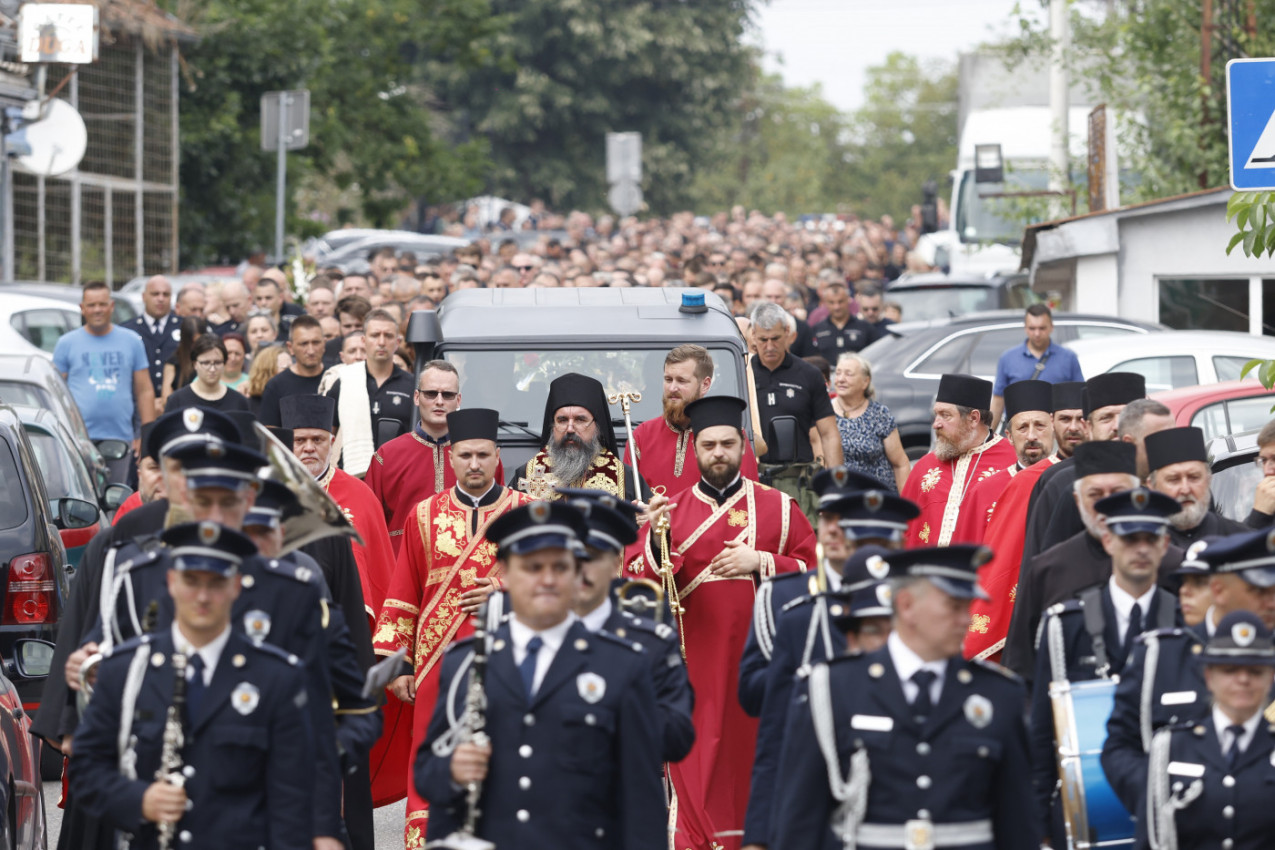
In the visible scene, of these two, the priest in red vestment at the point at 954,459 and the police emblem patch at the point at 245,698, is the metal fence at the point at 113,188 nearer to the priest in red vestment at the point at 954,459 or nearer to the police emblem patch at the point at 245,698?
the priest in red vestment at the point at 954,459

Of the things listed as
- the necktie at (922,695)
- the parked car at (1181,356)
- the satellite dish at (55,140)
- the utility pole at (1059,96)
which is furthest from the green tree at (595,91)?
the necktie at (922,695)

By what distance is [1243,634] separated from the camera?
524 cm

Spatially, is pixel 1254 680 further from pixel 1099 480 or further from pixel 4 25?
pixel 4 25

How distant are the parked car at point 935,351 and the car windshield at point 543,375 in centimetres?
747

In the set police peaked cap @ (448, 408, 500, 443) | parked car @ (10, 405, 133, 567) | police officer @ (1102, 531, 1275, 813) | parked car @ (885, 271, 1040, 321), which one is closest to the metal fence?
parked car @ (885, 271, 1040, 321)

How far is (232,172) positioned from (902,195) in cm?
4703

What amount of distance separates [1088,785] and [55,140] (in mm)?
18141

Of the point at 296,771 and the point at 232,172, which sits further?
the point at 232,172

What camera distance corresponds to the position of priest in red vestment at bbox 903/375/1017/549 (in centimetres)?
1001

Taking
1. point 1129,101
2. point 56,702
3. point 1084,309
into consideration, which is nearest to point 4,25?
point 1084,309

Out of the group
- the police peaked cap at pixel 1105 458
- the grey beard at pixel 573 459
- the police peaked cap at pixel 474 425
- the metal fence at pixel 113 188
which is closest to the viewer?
the police peaked cap at pixel 1105 458

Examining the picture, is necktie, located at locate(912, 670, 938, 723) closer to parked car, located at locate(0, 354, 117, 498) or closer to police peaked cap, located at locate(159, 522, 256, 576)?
police peaked cap, located at locate(159, 522, 256, 576)

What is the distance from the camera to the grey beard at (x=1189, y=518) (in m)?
7.29

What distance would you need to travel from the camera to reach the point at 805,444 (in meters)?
12.1
